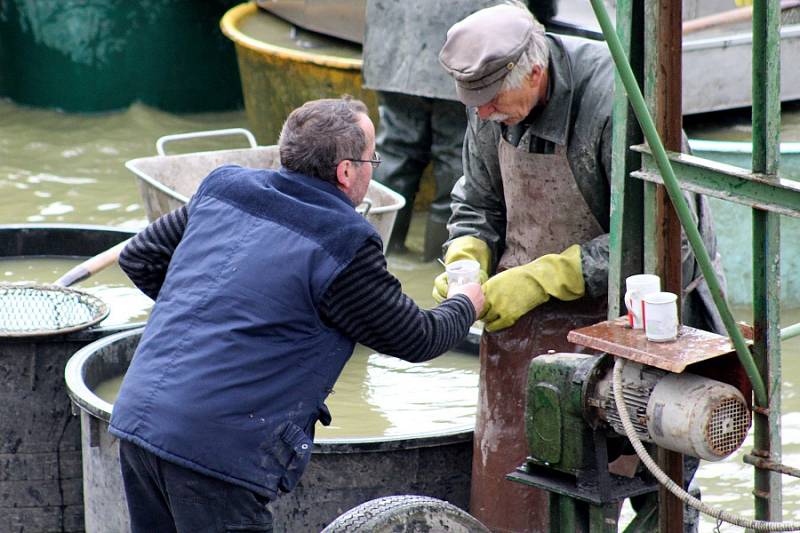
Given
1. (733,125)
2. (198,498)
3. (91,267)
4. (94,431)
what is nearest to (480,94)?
(198,498)

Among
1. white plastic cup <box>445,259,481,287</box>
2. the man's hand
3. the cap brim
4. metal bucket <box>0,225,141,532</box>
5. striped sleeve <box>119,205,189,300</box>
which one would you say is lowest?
metal bucket <box>0,225,141,532</box>

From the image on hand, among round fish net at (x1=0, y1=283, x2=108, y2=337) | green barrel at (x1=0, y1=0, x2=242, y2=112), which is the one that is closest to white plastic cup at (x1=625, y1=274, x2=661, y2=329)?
round fish net at (x1=0, y1=283, x2=108, y2=337)

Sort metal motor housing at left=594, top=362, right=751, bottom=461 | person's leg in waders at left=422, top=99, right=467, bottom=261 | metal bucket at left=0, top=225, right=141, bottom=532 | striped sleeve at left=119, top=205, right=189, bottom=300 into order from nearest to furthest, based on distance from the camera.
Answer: metal motor housing at left=594, top=362, right=751, bottom=461 < striped sleeve at left=119, top=205, right=189, bottom=300 < metal bucket at left=0, top=225, right=141, bottom=532 < person's leg in waders at left=422, top=99, right=467, bottom=261

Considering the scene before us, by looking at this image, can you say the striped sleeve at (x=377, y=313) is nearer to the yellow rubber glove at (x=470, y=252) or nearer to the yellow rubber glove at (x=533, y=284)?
the yellow rubber glove at (x=533, y=284)

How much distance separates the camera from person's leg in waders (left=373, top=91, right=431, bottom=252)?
672cm

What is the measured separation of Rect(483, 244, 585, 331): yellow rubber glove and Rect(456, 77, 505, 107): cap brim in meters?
0.41

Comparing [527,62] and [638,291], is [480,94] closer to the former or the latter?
[527,62]

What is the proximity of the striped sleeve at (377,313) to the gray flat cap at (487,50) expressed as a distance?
1.87 ft

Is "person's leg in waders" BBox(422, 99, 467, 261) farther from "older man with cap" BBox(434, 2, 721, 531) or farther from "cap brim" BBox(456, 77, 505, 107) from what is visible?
"cap brim" BBox(456, 77, 505, 107)

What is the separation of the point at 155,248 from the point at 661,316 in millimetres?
1117

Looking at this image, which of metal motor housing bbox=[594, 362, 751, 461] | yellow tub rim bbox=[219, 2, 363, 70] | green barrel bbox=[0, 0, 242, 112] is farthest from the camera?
green barrel bbox=[0, 0, 242, 112]

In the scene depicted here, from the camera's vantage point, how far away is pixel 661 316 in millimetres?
2846

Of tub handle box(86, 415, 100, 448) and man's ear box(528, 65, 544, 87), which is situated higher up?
man's ear box(528, 65, 544, 87)

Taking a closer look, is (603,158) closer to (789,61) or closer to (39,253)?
(39,253)
